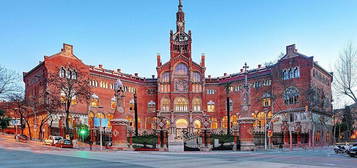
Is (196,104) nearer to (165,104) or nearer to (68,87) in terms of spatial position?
(165,104)

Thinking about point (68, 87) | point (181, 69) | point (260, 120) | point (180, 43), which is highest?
point (180, 43)

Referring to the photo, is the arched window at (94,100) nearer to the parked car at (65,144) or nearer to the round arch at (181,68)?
the round arch at (181,68)

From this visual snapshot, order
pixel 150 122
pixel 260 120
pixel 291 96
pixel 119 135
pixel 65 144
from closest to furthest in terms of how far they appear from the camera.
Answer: pixel 119 135 < pixel 65 144 < pixel 291 96 < pixel 260 120 < pixel 150 122

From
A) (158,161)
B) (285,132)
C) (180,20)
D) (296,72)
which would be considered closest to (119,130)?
(158,161)

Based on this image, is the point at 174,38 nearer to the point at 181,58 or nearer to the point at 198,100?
the point at 181,58

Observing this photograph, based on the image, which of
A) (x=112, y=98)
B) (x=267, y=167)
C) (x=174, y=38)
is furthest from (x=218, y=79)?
(x=267, y=167)

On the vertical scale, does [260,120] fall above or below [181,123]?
above

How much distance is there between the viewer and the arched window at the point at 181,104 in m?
84.1

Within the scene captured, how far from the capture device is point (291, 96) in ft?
226

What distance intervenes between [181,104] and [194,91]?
4503mm

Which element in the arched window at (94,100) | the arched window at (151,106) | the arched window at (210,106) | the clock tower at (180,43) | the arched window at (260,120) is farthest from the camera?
the clock tower at (180,43)

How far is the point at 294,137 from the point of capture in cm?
5359

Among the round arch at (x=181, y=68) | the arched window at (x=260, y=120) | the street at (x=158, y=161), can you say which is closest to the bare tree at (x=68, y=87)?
the round arch at (x=181, y=68)

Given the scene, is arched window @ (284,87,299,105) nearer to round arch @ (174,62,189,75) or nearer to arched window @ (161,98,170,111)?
round arch @ (174,62,189,75)
